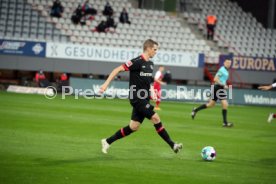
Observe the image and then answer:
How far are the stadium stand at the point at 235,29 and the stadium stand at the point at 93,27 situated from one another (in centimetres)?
224

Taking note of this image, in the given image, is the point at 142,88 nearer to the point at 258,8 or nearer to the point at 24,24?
the point at 24,24

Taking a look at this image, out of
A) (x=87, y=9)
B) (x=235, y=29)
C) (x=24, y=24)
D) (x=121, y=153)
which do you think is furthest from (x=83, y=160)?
(x=235, y=29)

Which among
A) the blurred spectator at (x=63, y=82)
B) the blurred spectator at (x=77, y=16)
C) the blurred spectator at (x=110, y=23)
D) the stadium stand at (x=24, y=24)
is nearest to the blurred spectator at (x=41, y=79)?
the blurred spectator at (x=63, y=82)

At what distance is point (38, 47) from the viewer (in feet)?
122

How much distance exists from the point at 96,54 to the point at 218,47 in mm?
10496

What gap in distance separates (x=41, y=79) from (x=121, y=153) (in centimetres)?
2523

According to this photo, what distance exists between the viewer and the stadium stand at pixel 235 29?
43.5m

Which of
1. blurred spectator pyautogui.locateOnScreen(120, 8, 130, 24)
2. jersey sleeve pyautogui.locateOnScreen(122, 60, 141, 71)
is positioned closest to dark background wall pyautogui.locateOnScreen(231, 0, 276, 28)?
blurred spectator pyautogui.locateOnScreen(120, 8, 130, 24)

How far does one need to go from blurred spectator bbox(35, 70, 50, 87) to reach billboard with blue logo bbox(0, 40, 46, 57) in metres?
1.50

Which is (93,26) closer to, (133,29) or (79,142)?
(133,29)

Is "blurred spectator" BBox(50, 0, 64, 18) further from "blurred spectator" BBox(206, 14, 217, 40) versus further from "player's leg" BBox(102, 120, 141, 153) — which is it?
"player's leg" BBox(102, 120, 141, 153)

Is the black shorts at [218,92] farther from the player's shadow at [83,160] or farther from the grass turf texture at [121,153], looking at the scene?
the player's shadow at [83,160]

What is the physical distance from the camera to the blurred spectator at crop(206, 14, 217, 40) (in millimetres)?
41656

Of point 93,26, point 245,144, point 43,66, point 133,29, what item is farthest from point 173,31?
point 245,144
